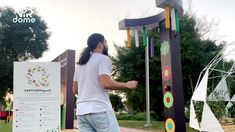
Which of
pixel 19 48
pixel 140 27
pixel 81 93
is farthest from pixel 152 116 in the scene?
pixel 81 93

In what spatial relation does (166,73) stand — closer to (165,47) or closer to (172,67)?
(172,67)

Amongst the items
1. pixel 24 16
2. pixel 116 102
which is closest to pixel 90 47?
pixel 24 16

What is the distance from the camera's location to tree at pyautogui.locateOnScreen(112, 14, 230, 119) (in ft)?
62.5

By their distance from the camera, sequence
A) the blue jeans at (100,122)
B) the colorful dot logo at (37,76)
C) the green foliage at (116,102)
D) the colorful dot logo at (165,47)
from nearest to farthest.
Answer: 1. the blue jeans at (100,122)
2. the colorful dot logo at (165,47)
3. the colorful dot logo at (37,76)
4. the green foliage at (116,102)

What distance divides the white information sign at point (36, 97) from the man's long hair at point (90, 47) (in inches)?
225

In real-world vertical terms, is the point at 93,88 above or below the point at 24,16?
below

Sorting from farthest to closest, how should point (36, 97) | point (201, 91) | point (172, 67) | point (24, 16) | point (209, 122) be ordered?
1. point (24, 16)
2. point (201, 91)
3. point (209, 122)
4. point (36, 97)
5. point (172, 67)

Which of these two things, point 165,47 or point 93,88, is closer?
point 93,88

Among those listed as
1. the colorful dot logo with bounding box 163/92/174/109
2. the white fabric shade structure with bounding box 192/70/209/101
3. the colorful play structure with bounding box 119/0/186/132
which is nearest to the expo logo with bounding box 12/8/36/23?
the white fabric shade structure with bounding box 192/70/209/101

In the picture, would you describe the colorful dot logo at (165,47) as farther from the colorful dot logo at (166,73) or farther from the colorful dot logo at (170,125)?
the colorful dot logo at (170,125)

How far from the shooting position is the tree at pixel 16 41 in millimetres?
25734

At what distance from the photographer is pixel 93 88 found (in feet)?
9.81

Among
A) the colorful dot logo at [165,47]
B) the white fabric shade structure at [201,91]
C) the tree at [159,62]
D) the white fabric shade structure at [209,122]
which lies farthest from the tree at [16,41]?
the colorful dot logo at [165,47]

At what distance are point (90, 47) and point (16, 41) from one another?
24.2 meters
